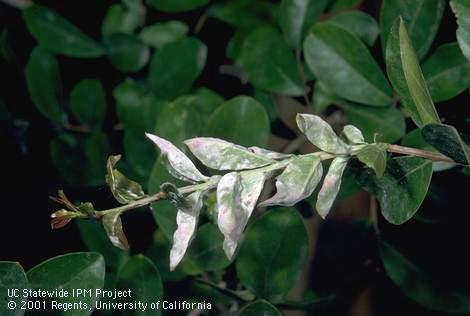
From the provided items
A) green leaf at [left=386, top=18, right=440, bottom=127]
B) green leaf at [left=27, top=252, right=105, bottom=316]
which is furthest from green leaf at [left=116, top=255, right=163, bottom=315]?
green leaf at [left=386, top=18, right=440, bottom=127]

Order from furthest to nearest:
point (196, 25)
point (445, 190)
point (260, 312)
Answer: point (196, 25)
point (445, 190)
point (260, 312)

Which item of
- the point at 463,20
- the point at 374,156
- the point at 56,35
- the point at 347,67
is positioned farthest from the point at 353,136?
the point at 56,35

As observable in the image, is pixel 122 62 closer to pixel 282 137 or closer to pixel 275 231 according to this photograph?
pixel 282 137

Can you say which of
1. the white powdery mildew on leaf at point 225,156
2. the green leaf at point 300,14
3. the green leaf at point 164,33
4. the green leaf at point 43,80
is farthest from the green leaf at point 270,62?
the white powdery mildew on leaf at point 225,156

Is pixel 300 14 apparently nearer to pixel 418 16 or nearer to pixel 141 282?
pixel 418 16

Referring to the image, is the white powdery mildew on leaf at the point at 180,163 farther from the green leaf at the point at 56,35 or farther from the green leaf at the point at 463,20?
the green leaf at the point at 56,35

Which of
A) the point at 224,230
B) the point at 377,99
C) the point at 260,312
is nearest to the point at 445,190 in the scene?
the point at 377,99
